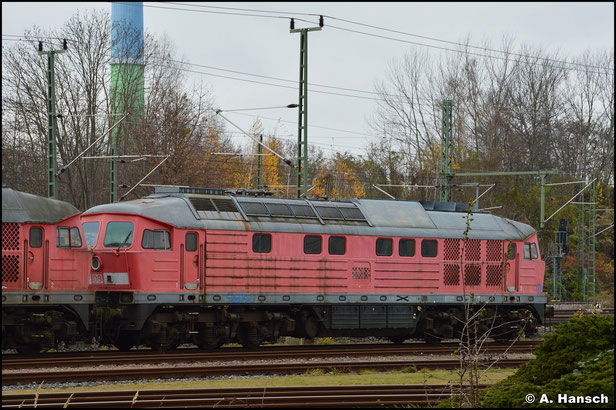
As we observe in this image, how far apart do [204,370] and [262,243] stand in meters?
5.84

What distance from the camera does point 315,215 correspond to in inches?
997

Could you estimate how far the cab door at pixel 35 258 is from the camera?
2078 cm

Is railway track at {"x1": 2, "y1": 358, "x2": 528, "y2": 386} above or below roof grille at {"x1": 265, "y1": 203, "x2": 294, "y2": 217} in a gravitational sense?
below

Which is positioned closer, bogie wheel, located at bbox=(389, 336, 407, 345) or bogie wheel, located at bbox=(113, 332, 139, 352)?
bogie wheel, located at bbox=(113, 332, 139, 352)

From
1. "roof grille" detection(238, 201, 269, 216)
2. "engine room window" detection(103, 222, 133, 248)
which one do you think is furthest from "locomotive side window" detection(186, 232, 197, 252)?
"roof grille" detection(238, 201, 269, 216)

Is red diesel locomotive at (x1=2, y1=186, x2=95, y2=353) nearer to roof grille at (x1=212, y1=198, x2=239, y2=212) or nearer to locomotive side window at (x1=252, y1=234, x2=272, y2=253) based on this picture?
roof grille at (x1=212, y1=198, x2=239, y2=212)

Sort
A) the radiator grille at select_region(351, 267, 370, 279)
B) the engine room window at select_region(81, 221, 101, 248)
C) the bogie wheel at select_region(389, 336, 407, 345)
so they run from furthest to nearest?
1. the bogie wheel at select_region(389, 336, 407, 345)
2. the radiator grille at select_region(351, 267, 370, 279)
3. the engine room window at select_region(81, 221, 101, 248)

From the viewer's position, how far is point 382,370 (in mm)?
20281

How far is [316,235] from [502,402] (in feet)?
42.2

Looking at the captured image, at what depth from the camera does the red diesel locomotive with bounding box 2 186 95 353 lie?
67.5ft

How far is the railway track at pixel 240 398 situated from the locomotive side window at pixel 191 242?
7.83 m

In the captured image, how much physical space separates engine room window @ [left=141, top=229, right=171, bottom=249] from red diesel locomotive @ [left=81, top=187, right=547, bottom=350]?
0.03 m

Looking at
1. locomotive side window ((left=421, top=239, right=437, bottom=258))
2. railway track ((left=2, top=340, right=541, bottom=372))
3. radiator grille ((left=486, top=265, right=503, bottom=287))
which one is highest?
locomotive side window ((left=421, top=239, right=437, bottom=258))

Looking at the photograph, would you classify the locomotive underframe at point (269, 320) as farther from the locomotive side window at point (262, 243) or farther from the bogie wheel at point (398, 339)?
the locomotive side window at point (262, 243)
